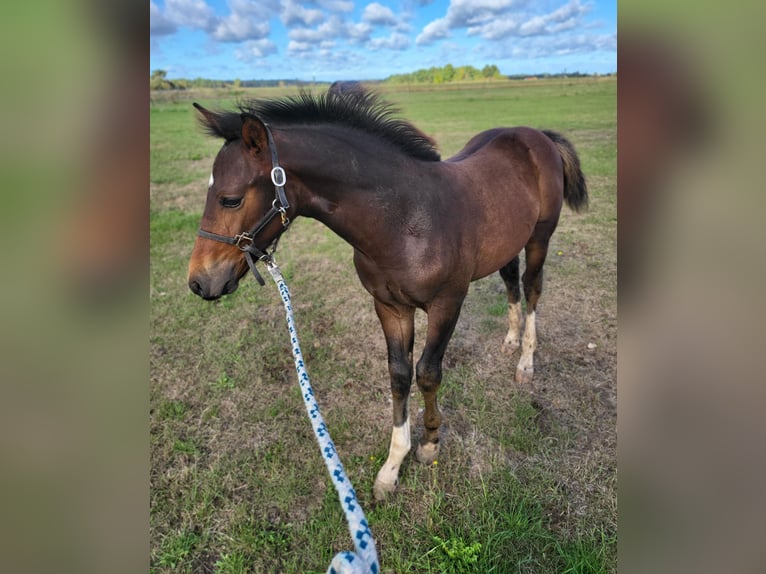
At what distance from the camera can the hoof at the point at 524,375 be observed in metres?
3.62

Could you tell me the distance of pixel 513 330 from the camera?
411 centimetres

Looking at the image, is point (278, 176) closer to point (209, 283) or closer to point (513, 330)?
point (209, 283)

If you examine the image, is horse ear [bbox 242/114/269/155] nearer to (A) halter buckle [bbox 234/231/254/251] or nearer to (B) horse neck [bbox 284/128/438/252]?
(B) horse neck [bbox 284/128/438/252]

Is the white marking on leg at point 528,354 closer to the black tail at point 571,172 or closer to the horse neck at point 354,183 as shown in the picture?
the black tail at point 571,172

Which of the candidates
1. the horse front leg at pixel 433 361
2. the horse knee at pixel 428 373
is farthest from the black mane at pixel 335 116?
the horse knee at pixel 428 373

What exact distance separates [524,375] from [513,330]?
22.9 inches

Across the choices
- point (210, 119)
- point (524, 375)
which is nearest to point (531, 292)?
point (524, 375)

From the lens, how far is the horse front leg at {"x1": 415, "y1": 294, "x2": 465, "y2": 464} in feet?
8.14

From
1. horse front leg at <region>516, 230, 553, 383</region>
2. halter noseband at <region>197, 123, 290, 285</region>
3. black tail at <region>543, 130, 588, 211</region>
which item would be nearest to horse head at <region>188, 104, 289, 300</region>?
halter noseband at <region>197, 123, 290, 285</region>

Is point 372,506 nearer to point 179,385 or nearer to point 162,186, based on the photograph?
point 179,385
